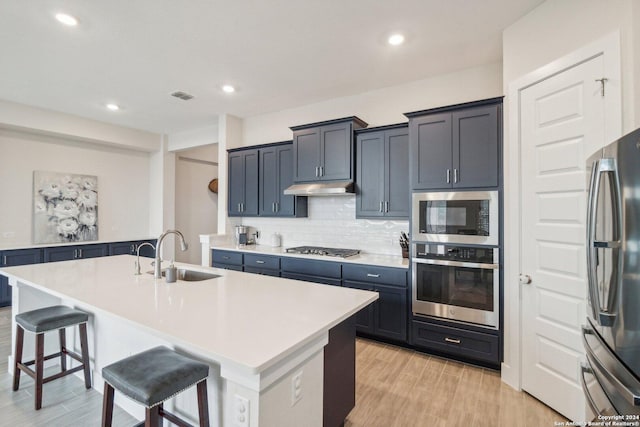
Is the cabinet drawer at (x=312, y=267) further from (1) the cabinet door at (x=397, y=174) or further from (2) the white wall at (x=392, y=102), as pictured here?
(2) the white wall at (x=392, y=102)

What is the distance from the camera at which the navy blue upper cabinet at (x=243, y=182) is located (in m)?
4.64

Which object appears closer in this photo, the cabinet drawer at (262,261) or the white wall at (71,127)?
the cabinet drawer at (262,261)

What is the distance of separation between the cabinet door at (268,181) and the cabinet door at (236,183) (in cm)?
41

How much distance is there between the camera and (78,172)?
529cm

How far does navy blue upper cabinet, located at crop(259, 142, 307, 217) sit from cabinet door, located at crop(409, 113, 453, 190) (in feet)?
5.86

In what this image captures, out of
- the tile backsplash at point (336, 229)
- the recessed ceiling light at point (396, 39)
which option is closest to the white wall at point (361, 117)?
the tile backsplash at point (336, 229)

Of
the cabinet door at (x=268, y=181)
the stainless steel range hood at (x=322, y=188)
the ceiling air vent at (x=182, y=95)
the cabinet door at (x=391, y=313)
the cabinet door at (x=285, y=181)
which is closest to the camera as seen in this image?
the cabinet door at (x=391, y=313)

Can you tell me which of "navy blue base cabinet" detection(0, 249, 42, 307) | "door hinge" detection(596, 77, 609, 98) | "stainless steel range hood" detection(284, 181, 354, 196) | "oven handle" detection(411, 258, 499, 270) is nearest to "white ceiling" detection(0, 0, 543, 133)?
"door hinge" detection(596, 77, 609, 98)

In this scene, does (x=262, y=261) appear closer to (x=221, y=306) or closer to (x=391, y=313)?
(x=391, y=313)

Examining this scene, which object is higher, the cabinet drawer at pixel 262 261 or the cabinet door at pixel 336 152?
the cabinet door at pixel 336 152

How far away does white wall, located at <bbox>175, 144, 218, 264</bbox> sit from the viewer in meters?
6.64

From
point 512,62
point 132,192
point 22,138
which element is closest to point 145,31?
point 512,62

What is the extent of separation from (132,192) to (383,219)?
517 centimetres

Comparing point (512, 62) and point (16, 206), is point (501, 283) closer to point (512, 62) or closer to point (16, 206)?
point (512, 62)
